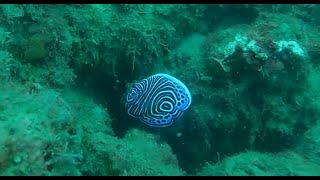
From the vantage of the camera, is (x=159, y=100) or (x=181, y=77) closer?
(x=159, y=100)

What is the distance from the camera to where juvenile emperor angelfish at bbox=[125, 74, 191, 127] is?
4.28 meters

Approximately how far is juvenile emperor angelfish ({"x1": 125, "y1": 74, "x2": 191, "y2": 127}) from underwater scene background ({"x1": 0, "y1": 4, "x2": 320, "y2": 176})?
0.14 ft

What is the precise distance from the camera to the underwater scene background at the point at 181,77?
348 centimetres

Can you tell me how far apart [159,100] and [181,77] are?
27.3 inches

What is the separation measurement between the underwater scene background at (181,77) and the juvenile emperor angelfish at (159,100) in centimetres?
4

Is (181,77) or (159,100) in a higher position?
(181,77)

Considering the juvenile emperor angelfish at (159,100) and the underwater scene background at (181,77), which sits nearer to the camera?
the underwater scene background at (181,77)

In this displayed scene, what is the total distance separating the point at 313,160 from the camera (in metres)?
3.85

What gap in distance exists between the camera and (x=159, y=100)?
4301 mm

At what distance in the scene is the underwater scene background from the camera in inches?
137

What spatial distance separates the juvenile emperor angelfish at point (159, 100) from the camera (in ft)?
14.0

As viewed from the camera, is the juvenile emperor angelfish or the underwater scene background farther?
the juvenile emperor angelfish
